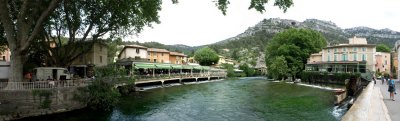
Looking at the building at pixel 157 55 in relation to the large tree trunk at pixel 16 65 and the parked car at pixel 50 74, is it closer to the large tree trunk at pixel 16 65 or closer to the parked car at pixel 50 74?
the parked car at pixel 50 74

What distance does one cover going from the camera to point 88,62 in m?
45.3

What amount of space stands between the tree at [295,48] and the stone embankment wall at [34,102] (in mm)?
58574

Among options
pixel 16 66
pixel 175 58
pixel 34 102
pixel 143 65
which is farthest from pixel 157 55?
pixel 34 102

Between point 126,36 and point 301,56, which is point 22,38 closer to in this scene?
point 126,36

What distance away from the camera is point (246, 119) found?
71.8 ft

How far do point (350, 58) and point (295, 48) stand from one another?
13757 mm

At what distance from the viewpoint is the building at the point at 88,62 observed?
43.8 meters

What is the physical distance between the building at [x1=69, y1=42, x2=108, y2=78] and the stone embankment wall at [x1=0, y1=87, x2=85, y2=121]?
19.3 metres

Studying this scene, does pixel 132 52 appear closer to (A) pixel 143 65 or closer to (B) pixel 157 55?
(A) pixel 143 65

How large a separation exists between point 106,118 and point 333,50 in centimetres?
6098

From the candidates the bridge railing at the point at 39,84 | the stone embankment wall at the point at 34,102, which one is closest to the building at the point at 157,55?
the bridge railing at the point at 39,84

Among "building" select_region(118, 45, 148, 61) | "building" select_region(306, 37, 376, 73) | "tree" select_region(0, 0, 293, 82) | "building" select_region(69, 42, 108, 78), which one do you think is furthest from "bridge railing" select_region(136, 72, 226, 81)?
"building" select_region(306, 37, 376, 73)

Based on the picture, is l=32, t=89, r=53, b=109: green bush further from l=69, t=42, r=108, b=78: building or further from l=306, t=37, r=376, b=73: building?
l=306, t=37, r=376, b=73: building

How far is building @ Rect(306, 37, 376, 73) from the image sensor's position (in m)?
66.4
